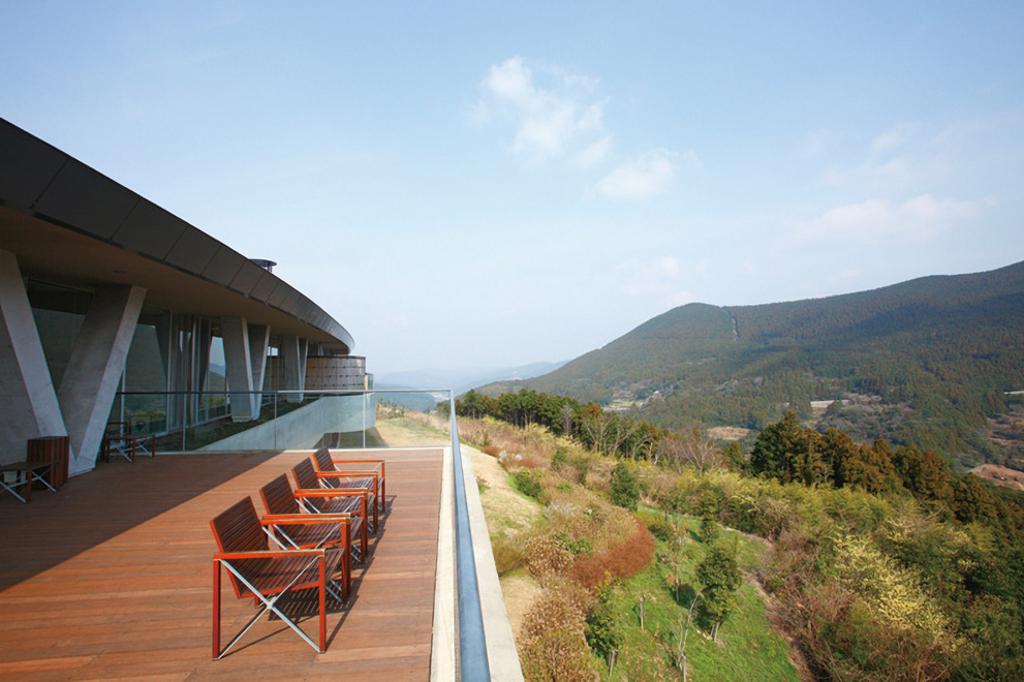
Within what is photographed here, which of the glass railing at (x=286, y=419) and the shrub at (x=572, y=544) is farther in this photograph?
the shrub at (x=572, y=544)

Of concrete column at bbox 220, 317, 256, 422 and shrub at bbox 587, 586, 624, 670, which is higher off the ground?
concrete column at bbox 220, 317, 256, 422

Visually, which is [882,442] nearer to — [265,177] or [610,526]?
[610,526]

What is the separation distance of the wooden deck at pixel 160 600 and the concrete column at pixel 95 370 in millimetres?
1502

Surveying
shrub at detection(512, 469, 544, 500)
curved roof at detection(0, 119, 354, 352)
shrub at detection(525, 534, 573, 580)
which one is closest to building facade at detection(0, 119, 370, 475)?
curved roof at detection(0, 119, 354, 352)

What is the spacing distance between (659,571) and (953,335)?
102m

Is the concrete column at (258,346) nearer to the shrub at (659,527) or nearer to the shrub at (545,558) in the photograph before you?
the shrub at (545,558)

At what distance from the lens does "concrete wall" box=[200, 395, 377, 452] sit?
982 cm

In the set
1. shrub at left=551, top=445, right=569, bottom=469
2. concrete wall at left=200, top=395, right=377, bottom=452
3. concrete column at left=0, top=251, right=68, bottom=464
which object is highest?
concrete column at left=0, top=251, right=68, bottom=464

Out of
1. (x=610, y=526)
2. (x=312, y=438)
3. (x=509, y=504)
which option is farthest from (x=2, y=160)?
(x=610, y=526)

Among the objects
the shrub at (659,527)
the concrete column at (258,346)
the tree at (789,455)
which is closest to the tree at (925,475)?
the tree at (789,455)

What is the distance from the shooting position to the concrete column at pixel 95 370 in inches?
309

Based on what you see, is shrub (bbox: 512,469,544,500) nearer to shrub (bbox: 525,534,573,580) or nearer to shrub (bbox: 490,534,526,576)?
shrub (bbox: 525,534,573,580)

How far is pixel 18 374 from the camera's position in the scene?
666 cm

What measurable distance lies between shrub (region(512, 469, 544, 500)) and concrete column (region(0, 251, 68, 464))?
13.9m
